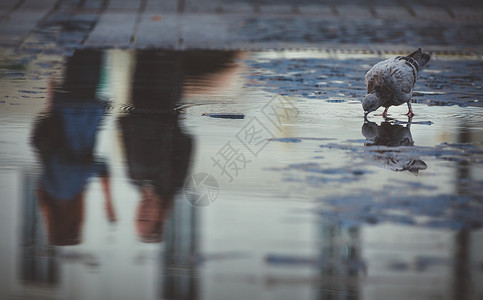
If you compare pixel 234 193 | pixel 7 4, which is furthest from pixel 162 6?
pixel 234 193

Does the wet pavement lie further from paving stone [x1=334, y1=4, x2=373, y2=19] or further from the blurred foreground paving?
paving stone [x1=334, y1=4, x2=373, y2=19]

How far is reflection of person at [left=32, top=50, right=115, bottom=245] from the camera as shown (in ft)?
18.2

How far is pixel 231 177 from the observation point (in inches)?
261

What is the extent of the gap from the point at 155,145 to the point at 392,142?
191 centimetres

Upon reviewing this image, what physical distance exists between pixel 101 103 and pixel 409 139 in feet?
10.4

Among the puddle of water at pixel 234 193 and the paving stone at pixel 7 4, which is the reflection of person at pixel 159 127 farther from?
the paving stone at pixel 7 4

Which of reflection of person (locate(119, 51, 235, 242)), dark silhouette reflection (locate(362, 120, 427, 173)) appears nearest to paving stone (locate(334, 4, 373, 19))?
reflection of person (locate(119, 51, 235, 242))

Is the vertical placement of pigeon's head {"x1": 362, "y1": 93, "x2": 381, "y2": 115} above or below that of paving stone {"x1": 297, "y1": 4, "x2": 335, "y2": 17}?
below

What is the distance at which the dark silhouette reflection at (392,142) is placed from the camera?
23.0 feet

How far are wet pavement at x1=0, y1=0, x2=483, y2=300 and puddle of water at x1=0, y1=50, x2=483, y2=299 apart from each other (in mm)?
16

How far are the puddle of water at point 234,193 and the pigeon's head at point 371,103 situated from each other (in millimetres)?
136

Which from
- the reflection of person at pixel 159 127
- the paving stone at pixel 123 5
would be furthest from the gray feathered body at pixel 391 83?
the paving stone at pixel 123 5

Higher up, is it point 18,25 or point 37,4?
point 37,4

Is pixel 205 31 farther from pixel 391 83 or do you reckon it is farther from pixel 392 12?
pixel 391 83
